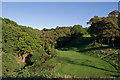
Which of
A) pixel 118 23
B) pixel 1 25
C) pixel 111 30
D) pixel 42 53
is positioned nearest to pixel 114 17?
pixel 118 23

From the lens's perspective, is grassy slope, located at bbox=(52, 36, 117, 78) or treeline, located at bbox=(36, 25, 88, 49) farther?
treeline, located at bbox=(36, 25, 88, 49)

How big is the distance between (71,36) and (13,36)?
21161 millimetres

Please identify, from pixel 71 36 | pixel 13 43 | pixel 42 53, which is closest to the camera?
pixel 13 43

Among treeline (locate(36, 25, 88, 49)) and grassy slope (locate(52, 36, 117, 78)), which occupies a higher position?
treeline (locate(36, 25, 88, 49))

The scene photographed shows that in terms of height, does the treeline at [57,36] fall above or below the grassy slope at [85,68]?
above

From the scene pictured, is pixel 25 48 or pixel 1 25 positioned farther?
pixel 25 48

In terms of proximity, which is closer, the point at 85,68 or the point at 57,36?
the point at 85,68

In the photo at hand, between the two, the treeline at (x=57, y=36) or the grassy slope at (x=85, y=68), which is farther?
the treeline at (x=57, y=36)

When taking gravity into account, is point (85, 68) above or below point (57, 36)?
below

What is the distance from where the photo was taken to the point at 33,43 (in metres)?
15.4

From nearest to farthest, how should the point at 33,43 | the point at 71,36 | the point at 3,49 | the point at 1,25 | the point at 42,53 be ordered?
the point at 3,49 < the point at 1,25 < the point at 42,53 < the point at 33,43 < the point at 71,36

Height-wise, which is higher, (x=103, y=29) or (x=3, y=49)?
(x=103, y=29)

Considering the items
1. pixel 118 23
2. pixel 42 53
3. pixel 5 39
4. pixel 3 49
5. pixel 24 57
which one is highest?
pixel 118 23

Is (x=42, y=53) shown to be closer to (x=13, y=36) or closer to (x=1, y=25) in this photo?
(x=13, y=36)
